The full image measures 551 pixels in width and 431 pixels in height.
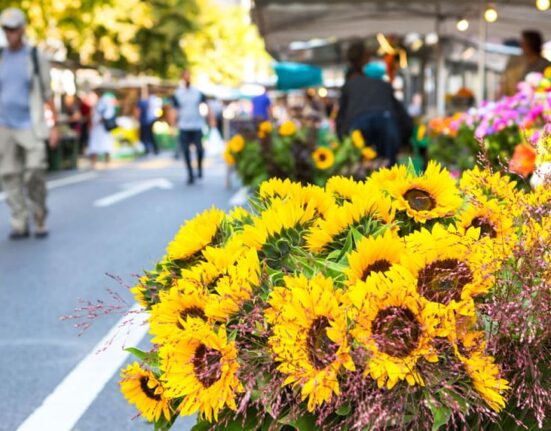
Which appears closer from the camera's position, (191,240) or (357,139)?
(191,240)

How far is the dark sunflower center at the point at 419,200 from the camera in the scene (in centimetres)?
233

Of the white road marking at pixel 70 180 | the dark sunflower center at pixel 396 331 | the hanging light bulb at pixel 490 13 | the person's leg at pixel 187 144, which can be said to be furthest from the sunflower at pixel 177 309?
the person's leg at pixel 187 144

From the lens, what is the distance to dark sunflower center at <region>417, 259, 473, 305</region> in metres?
1.93

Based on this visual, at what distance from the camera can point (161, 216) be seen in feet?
40.0

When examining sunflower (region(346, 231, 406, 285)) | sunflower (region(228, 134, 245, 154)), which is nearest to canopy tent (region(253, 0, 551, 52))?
sunflower (region(228, 134, 245, 154))

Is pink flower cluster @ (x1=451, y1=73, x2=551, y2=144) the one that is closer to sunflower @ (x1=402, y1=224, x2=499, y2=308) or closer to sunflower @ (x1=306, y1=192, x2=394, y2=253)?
sunflower @ (x1=306, y1=192, x2=394, y2=253)

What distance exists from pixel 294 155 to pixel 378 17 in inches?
132

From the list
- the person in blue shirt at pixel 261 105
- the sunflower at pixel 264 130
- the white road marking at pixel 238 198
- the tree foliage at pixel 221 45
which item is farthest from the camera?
the tree foliage at pixel 221 45

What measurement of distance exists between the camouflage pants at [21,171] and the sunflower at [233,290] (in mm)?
7967

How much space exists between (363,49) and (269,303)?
8.21m

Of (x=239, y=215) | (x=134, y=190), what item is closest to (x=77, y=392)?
(x=239, y=215)

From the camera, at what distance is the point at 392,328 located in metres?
1.88

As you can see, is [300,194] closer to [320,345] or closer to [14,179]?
[320,345]

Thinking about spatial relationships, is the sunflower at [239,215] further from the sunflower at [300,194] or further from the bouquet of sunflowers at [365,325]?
the bouquet of sunflowers at [365,325]
